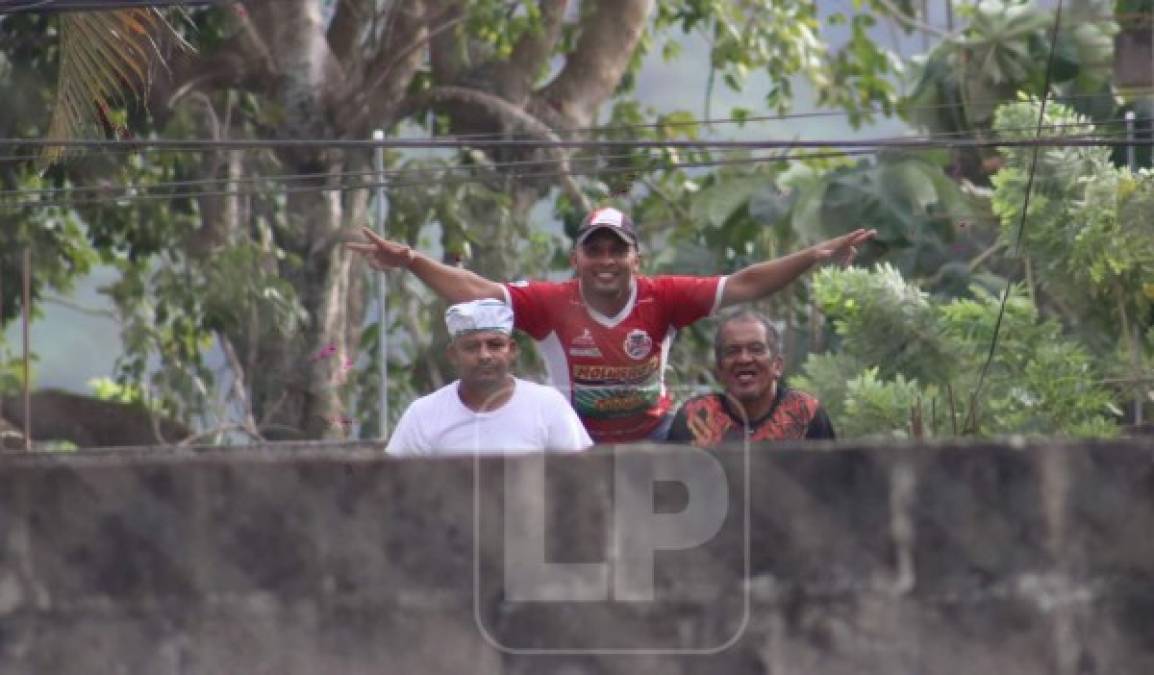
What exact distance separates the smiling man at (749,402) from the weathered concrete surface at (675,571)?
2235 mm

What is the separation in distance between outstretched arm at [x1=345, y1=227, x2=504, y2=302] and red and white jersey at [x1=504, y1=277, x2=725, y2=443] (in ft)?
0.29

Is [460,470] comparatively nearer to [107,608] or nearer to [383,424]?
[107,608]

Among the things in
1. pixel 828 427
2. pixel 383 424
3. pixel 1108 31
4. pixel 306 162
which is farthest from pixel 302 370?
pixel 828 427

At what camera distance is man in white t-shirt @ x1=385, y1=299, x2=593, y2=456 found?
5500 mm

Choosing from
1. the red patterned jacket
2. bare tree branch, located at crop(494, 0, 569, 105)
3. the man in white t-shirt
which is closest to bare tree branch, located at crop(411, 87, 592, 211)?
bare tree branch, located at crop(494, 0, 569, 105)

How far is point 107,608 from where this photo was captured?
3.79 meters

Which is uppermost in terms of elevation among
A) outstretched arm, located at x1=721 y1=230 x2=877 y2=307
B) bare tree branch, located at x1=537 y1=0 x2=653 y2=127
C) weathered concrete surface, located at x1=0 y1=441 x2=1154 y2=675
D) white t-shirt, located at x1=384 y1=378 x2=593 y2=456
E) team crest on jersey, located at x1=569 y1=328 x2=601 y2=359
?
bare tree branch, located at x1=537 y1=0 x2=653 y2=127

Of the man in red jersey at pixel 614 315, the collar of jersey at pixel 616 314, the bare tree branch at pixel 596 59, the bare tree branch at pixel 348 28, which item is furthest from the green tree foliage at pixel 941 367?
the bare tree branch at pixel 348 28

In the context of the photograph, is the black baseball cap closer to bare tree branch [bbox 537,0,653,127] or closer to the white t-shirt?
the white t-shirt

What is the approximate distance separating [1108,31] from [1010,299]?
164 inches

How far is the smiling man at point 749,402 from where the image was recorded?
603 cm
